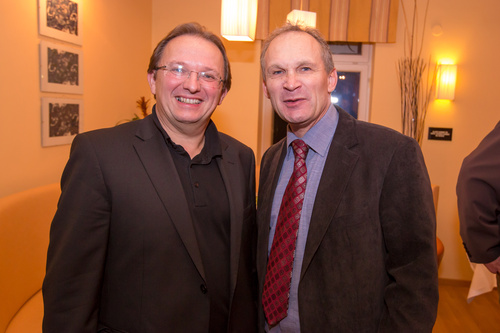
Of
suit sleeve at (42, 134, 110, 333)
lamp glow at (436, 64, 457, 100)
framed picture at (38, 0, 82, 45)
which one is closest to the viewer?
suit sleeve at (42, 134, 110, 333)

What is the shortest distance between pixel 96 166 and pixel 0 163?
5.09ft

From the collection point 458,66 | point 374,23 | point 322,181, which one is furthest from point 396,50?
point 322,181

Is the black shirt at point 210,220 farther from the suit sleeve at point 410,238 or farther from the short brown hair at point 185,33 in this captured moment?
the suit sleeve at point 410,238

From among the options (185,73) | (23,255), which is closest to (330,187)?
(185,73)

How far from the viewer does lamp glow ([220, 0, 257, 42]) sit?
241 centimetres

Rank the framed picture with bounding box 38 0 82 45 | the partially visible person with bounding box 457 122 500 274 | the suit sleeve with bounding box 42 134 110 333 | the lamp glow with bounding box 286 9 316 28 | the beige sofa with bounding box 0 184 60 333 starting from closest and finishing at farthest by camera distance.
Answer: the suit sleeve with bounding box 42 134 110 333
the partially visible person with bounding box 457 122 500 274
the beige sofa with bounding box 0 184 60 333
the lamp glow with bounding box 286 9 316 28
the framed picture with bounding box 38 0 82 45

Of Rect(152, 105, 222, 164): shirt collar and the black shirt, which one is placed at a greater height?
Rect(152, 105, 222, 164): shirt collar

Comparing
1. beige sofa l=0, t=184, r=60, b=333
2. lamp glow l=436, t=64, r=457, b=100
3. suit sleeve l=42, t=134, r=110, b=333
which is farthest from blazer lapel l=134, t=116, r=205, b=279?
lamp glow l=436, t=64, r=457, b=100

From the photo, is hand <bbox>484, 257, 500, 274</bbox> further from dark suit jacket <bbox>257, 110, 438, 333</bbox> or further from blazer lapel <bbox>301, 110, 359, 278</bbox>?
blazer lapel <bbox>301, 110, 359, 278</bbox>

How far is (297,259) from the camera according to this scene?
135 centimetres

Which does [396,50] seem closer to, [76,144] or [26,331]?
[76,144]

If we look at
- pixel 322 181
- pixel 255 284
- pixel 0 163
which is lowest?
pixel 255 284

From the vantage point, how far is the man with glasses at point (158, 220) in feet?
3.81

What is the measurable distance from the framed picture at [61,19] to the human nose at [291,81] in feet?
6.69
